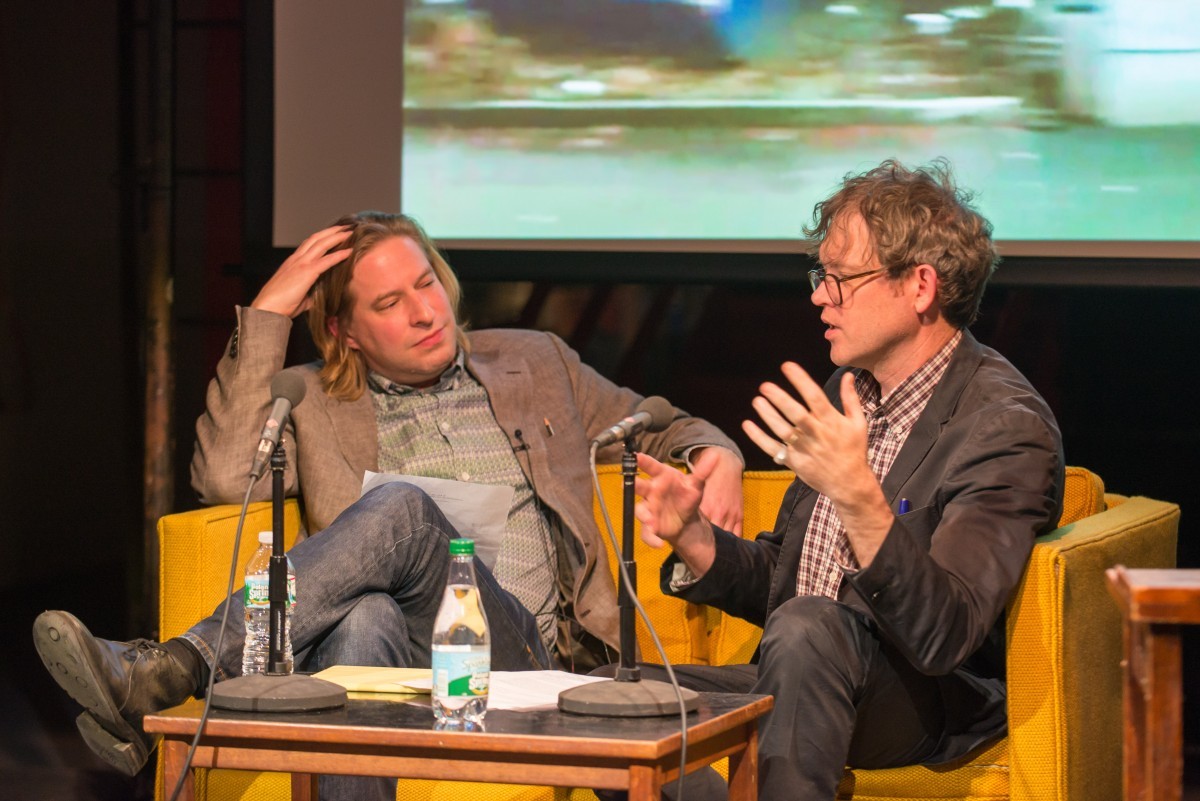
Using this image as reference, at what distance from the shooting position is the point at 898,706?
2.34 metres

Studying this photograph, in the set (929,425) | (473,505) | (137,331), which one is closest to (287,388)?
(473,505)

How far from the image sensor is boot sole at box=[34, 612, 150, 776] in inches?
85.8

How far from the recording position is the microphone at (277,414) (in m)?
2.01

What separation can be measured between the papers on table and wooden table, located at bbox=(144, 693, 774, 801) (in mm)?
37

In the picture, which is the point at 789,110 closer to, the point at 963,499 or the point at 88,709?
the point at 963,499

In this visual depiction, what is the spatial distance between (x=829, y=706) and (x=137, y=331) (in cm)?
349

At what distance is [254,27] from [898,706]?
10.3 ft

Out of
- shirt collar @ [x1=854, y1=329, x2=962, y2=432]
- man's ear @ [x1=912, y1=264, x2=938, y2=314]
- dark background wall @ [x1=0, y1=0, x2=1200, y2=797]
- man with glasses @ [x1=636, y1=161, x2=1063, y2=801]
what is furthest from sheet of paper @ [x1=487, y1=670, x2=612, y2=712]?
dark background wall @ [x1=0, y1=0, x2=1200, y2=797]

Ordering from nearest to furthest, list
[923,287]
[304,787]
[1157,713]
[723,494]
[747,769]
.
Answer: [1157,713], [747,769], [304,787], [923,287], [723,494]

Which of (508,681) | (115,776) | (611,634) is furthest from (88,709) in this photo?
(115,776)

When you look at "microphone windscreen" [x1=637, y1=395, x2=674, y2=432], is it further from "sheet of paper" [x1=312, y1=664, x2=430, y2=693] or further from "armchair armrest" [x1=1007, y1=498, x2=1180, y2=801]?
"armchair armrest" [x1=1007, y1=498, x2=1180, y2=801]

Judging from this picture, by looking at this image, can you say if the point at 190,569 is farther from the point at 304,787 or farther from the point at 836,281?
the point at 836,281

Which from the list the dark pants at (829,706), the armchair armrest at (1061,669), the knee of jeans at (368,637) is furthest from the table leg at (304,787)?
the armchair armrest at (1061,669)

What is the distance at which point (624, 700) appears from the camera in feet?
6.33
